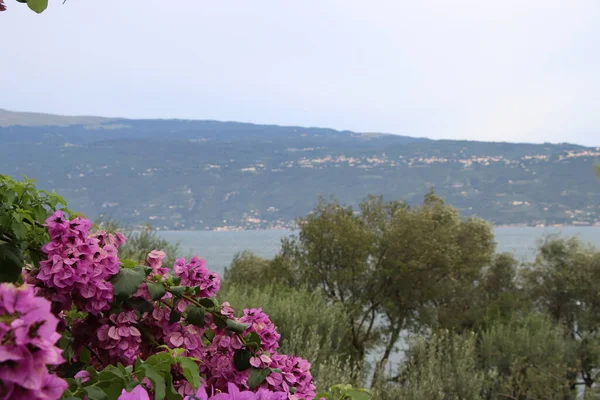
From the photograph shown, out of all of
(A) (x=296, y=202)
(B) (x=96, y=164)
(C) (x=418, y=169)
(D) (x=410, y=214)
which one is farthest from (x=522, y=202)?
(D) (x=410, y=214)

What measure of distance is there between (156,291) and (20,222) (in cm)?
50

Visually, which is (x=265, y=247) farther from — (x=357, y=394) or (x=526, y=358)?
(x=357, y=394)

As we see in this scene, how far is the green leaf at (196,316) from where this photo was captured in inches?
83.2

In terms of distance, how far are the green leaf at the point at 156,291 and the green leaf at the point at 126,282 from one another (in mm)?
51

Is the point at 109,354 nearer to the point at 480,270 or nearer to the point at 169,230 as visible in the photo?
the point at 480,270

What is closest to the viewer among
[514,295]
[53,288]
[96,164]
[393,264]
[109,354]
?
[53,288]

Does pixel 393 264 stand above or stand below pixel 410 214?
below

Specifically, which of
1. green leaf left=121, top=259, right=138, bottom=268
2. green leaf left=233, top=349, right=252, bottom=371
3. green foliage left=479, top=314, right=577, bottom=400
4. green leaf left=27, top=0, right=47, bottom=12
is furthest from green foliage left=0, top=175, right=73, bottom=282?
green foliage left=479, top=314, right=577, bottom=400

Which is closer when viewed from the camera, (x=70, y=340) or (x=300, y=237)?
(x=70, y=340)

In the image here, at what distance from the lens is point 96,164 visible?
521 ft

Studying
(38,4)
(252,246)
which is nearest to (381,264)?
(38,4)

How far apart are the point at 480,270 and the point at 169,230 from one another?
11774 cm

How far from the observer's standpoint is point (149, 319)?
7.11 feet

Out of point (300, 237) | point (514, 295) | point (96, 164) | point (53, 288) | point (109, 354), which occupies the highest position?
point (53, 288)
